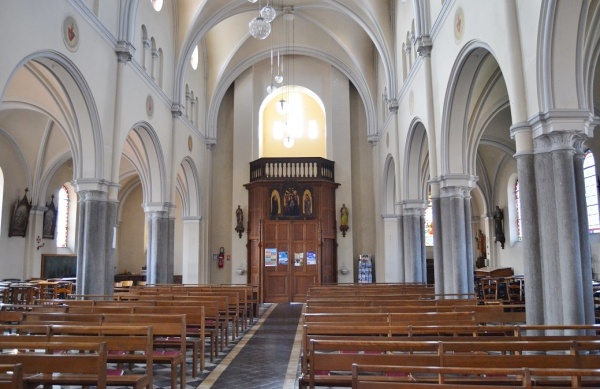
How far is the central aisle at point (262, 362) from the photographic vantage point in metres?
6.72

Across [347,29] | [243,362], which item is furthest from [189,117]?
[243,362]

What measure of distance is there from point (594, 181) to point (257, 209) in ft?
42.3

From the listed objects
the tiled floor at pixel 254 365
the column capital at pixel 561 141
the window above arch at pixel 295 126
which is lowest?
the tiled floor at pixel 254 365

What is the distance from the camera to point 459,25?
418 inches

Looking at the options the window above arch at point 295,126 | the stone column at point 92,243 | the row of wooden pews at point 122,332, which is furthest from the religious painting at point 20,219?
the row of wooden pews at point 122,332

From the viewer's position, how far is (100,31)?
12.3 meters

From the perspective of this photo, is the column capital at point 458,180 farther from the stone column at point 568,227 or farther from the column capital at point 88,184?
the column capital at point 88,184

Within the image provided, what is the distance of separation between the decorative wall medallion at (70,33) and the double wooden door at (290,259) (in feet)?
40.2

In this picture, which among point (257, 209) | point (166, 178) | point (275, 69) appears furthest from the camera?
point (275, 69)

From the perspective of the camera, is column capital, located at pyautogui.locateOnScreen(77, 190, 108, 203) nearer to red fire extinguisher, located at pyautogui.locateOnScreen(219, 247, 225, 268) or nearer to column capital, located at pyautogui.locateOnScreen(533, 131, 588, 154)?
column capital, located at pyautogui.locateOnScreen(533, 131, 588, 154)

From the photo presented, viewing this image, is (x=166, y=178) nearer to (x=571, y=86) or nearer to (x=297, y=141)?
(x=297, y=141)

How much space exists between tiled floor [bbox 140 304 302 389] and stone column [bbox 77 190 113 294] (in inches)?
155

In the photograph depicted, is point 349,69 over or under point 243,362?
over

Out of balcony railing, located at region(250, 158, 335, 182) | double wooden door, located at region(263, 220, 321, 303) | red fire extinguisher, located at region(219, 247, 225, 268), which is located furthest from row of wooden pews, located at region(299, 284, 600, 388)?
red fire extinguisher, located at region(219, 247, 225, 268)
